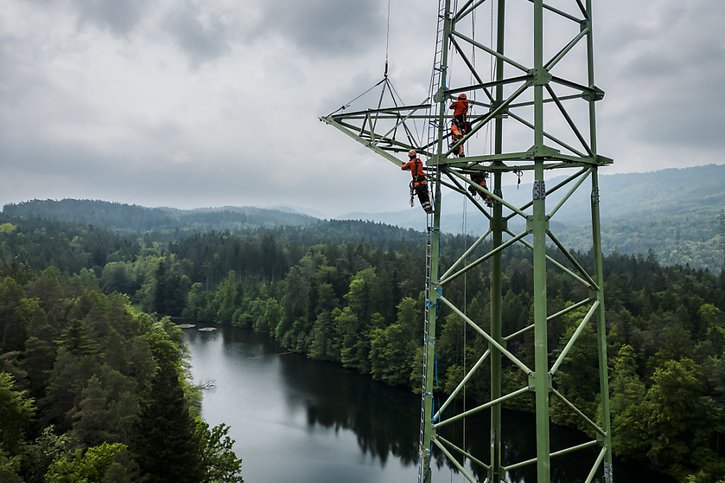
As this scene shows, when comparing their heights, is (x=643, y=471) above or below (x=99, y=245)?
below

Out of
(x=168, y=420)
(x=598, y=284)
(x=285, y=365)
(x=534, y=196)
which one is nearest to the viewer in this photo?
(x=534, y=196)

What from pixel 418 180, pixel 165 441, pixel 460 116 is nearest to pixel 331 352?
pixel 165 441

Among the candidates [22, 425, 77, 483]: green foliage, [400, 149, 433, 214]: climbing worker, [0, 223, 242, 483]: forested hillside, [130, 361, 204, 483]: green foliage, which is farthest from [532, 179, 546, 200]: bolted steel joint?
[22, 425, 77, 483]: green foliage

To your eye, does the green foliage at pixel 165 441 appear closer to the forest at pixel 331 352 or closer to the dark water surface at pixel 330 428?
the forest at pixel 331 352

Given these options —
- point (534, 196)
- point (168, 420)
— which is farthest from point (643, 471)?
point (534, 196)

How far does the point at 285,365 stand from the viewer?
60.0 metres

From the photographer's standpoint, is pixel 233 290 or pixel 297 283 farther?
pixel 233 290

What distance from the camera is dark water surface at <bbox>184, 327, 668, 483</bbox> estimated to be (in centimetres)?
3272

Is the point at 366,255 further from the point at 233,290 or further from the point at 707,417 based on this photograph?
the point at 707,417

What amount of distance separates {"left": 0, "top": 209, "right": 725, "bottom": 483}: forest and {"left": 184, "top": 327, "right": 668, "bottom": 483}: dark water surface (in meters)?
2.42

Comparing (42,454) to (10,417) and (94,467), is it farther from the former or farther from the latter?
(94,467)

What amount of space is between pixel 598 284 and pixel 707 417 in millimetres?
31028

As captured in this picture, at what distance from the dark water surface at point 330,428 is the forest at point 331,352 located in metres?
2.42

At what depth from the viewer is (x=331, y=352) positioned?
207ft
